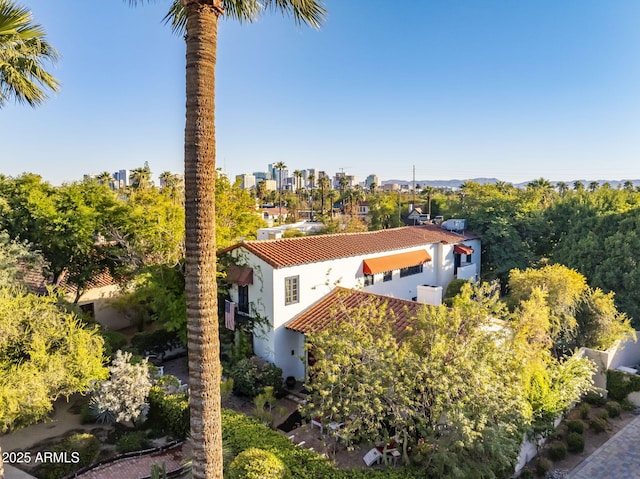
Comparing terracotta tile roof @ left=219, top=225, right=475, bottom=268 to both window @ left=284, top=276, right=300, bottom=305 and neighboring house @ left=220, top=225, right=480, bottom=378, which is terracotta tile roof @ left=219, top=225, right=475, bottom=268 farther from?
window @ left=284, top=276, right=300, bottom=305

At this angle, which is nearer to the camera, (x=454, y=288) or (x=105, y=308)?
(x=105, y=308)

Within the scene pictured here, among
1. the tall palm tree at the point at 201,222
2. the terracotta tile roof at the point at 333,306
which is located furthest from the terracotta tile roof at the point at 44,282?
the tall palm tree at the point at 201,222

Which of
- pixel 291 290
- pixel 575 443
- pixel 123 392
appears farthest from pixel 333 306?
pixel 575 443

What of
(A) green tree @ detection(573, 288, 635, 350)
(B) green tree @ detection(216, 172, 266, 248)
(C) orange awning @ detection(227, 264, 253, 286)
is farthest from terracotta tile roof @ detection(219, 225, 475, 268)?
(A) green tree @ detection(573, 288, 635, 350)

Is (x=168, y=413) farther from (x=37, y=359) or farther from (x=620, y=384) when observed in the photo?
(x=620, y=384)

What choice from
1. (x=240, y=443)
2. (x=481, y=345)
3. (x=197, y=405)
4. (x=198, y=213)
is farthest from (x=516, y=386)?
(x=198, y=213)

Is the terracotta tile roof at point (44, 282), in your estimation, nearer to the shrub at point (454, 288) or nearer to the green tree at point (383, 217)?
the shrub at point (454, 288)
